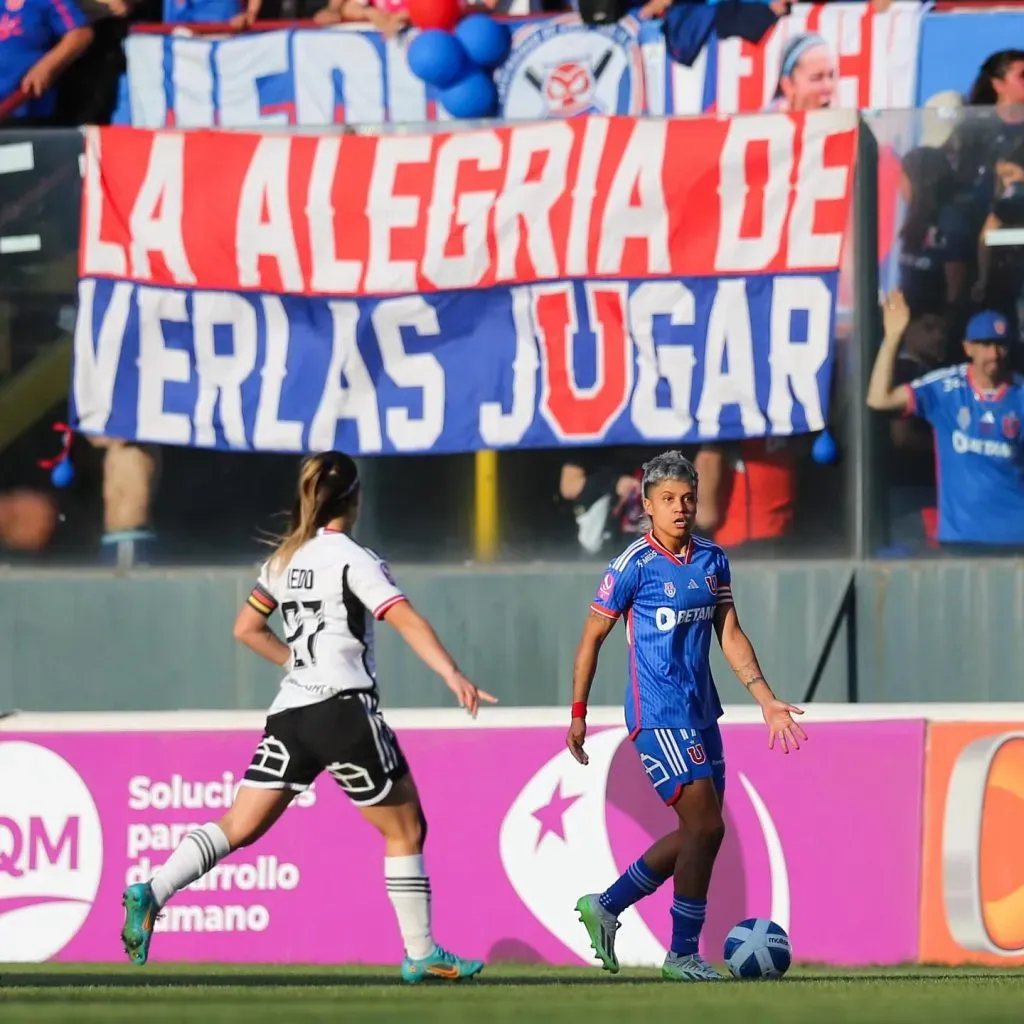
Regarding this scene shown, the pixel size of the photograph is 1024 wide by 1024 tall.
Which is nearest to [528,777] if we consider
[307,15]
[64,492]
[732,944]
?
[732,944]

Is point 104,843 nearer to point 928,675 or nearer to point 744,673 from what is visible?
point 744,673

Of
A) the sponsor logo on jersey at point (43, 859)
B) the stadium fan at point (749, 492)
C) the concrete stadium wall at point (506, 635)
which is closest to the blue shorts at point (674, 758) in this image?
the sponsor logo on jersey at point (43, 859)

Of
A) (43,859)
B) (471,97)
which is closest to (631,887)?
(43,859)

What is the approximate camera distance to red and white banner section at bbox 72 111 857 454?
457 inches

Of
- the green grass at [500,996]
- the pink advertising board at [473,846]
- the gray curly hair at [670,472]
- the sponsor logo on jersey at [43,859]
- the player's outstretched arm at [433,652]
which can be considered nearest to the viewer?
the green grass at [500,996]

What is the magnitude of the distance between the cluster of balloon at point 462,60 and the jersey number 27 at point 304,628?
5778mm

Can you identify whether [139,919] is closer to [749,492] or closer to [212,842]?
[212,842]

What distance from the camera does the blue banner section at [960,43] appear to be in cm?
1208

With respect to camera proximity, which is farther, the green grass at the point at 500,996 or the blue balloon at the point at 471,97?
the blue balloon at the point at 471,97

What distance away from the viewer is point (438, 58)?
1215 centimetres

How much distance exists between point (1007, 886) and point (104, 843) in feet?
12.0

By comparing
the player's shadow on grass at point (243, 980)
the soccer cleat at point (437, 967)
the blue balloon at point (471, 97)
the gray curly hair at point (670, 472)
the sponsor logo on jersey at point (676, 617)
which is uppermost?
the blue balloon at point (471, 97)

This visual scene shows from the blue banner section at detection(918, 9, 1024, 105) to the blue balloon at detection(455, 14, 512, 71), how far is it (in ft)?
7.89

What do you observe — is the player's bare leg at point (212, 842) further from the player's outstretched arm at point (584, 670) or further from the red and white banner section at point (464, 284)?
the red and white banner section at point (464, 284)
